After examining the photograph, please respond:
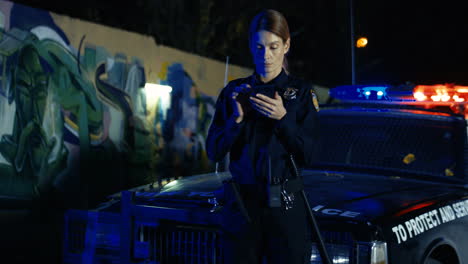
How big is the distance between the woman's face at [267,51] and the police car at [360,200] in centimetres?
60

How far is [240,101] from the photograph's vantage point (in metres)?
2.63

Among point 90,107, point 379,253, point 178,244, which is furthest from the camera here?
point 90,107

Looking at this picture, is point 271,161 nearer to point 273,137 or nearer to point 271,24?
point 273,137

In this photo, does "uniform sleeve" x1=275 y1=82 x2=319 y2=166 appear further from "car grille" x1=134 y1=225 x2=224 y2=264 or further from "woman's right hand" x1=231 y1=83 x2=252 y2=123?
"car grille" x1=134 y1=225 x2=224 y2=264

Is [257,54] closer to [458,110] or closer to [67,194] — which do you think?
[458,110]

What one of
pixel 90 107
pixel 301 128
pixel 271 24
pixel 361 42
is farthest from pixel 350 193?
pixel 90 107

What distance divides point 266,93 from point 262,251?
2.05ft

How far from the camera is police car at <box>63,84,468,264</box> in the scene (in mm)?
3426

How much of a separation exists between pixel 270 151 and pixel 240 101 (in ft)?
0.76

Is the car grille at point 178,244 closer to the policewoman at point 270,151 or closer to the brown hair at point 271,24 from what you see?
the policewoman at point 270,151

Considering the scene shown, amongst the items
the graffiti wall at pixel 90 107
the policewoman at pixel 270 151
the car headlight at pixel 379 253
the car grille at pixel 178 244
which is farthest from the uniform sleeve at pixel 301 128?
the graffiti wall at pixel 90 107

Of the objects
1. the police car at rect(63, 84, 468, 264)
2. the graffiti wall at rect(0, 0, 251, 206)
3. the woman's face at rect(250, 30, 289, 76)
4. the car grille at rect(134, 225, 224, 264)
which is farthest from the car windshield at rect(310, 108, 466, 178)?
the graffiti wall at rect(0, 0, 251, 206)

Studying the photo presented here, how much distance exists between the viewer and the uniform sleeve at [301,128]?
8.58ft

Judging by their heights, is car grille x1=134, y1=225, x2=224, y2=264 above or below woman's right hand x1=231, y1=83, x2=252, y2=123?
below
